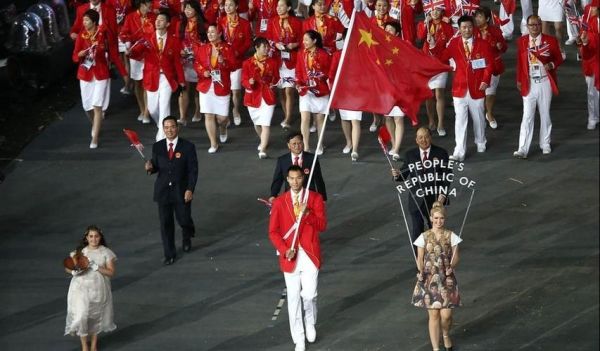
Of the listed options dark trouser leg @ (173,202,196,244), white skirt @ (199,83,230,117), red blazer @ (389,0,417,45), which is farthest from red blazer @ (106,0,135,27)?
dark trouser leg @ (173,202,196,244)

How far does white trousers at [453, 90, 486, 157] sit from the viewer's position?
68.6 feet

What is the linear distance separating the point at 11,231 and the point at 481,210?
5.66m

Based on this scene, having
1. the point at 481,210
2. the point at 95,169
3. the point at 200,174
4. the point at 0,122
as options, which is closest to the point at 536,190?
the point at 481,210

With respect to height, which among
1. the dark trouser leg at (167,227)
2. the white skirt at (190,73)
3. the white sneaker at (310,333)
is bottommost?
the white sneaker at (310,333)

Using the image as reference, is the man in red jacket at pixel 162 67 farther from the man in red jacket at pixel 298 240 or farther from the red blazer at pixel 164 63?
the man in red jacket at pixel 298 240

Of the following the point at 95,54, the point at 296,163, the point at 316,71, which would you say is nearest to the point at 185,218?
the point at 296,163

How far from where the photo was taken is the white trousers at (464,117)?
20.9 meters

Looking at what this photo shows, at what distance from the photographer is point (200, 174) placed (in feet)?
68.2

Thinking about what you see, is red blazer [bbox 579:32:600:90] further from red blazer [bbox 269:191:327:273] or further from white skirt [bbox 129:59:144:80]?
red blazer [bbox 269:191:327:273]

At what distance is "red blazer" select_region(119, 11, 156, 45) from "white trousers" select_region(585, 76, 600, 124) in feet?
19.9

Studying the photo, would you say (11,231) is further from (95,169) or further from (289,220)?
(289,220)

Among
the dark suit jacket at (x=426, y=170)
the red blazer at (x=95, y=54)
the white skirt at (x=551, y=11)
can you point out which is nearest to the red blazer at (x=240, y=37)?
the red blazer at (x=95, y=54)

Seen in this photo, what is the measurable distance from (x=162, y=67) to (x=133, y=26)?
1.26 meters

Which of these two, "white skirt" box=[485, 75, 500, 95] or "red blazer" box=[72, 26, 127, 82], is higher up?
"red blazer" box=[72, 26, 127, 82]
